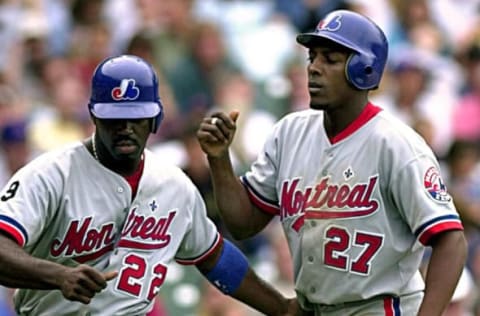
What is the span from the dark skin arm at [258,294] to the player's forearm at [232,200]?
6.7 inches

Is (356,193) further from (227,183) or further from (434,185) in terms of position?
(227,183)

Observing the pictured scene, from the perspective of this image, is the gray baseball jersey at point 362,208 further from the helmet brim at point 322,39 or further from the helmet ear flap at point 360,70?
the helmet brim at point 322,39

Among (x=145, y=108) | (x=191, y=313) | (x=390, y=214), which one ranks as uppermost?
(x=145, y=108)

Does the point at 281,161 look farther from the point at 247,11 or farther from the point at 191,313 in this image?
the point at 247,11

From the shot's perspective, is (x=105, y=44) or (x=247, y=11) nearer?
(x=105, y=44)

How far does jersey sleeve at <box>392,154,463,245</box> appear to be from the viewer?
22.2 ft

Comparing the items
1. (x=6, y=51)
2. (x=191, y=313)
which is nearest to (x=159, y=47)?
(x=6, y=51)

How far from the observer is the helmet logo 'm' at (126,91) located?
22.7 ft

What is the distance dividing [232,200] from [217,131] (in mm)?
408

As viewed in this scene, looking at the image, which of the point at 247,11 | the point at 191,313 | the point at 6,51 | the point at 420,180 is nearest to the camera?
the point at 420,180

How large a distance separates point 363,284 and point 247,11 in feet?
21.9

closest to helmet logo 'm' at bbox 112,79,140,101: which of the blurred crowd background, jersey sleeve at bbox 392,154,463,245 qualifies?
jersey sleeve at bbox 392,154,463,245

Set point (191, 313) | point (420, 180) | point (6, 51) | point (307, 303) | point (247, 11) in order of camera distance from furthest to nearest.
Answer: point (247, 11), point (6, 51), point (191, 313), point (307, 303), point (420, 180)

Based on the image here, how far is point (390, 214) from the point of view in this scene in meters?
6.96
